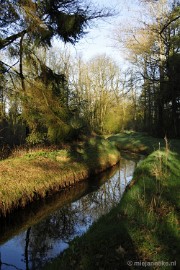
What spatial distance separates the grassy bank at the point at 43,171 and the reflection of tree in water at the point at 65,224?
4.06 ft

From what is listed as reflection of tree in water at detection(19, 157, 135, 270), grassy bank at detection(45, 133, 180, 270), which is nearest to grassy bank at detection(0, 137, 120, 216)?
reflection of tree in water at detection(19, 157, 135, 270)

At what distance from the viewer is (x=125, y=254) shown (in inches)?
193

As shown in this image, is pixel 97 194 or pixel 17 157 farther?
pixel 17 157

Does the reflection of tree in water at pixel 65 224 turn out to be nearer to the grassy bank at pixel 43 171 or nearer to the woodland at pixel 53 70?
the grassy bank at pixel 43 171

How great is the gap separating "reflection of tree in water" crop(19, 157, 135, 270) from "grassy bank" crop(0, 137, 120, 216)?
1239mm

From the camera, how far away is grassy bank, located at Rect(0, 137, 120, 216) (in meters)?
9.62

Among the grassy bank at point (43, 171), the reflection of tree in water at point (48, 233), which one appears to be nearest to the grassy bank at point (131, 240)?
the reflection of tree in water at point (48, 233)

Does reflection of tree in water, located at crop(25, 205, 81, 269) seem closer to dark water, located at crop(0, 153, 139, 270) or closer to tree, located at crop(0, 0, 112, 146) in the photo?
dark water, located at crop(0, 153, 139, 270)

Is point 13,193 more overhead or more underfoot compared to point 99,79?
more underfoot

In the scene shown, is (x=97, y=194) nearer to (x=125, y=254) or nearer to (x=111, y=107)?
(x=125, y=254)

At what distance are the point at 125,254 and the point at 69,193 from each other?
7395 mm

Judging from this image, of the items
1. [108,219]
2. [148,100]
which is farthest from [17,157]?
[148,100]

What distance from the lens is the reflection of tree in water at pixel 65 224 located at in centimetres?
697

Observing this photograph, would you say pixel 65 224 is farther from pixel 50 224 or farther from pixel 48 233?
pixel 48 233
